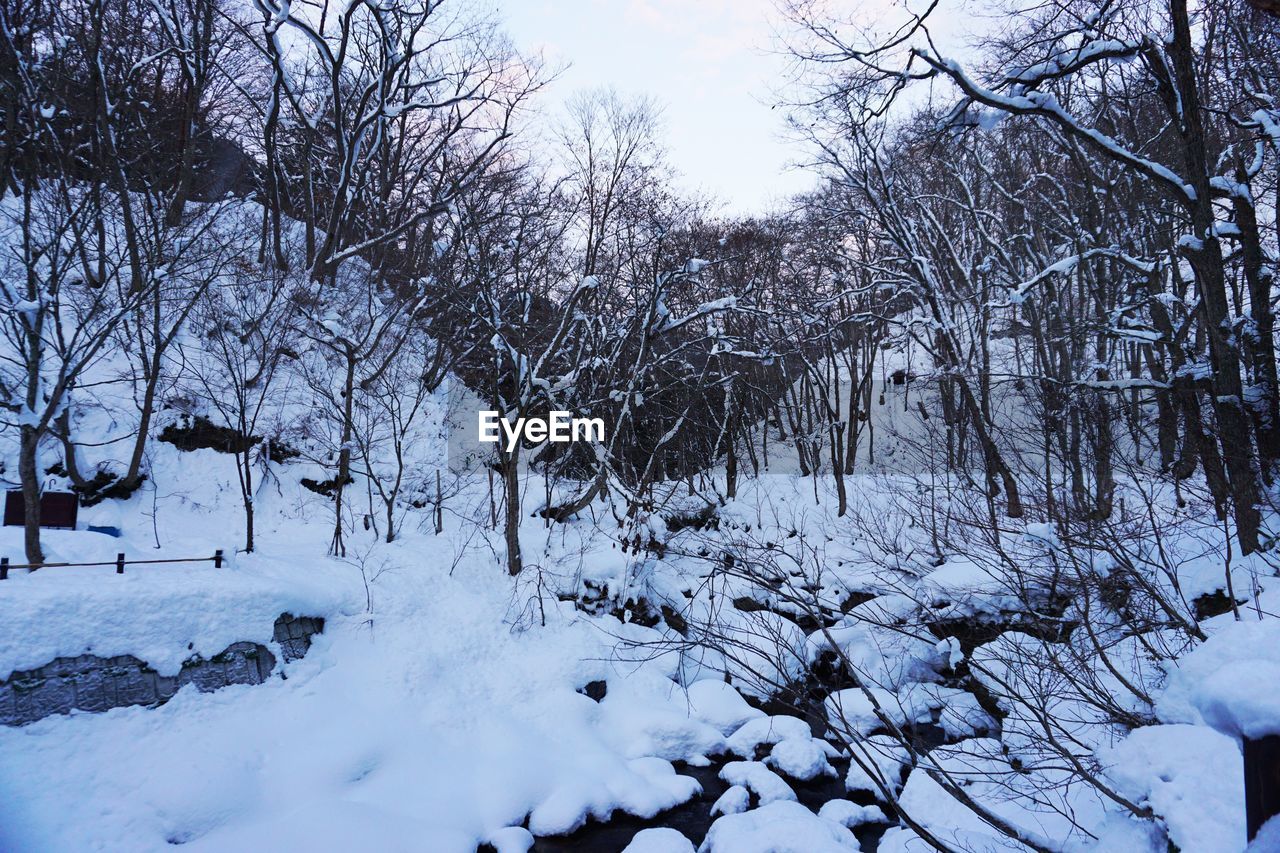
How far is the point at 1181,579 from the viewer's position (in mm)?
8125

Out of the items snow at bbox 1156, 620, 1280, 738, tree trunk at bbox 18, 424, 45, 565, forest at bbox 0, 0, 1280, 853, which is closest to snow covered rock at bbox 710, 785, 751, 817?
forest at bbox 0, 0, 1280, 853

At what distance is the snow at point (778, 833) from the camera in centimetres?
662

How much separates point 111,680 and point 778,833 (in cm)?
711

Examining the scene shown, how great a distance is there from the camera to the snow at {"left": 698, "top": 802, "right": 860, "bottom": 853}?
662cm

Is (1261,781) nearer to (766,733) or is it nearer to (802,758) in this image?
(802,758)

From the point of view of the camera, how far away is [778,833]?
6.80 metres

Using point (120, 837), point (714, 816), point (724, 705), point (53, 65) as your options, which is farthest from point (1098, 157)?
Answer: point (53, 65)

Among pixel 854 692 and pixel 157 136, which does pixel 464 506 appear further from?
pixel 157 136

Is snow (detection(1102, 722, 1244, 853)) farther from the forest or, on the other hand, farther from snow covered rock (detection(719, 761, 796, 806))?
snow covered rock (detection(719, 761, 796, 806))

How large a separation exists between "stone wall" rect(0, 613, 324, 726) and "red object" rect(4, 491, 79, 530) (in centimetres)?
296

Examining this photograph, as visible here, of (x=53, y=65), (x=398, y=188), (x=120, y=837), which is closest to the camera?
(x=120, y=837)

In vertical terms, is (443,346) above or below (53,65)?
below

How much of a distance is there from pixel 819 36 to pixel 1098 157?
10.3 meters

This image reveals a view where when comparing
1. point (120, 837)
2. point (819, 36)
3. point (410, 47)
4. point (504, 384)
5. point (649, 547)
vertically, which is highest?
point (410, 47)
